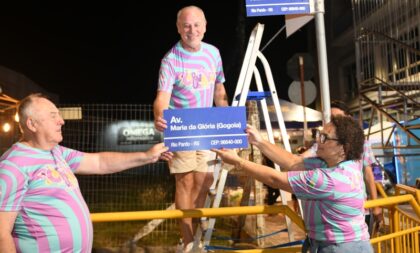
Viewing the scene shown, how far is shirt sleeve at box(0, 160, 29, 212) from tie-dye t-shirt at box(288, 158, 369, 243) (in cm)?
130

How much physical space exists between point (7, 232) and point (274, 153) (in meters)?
1.43

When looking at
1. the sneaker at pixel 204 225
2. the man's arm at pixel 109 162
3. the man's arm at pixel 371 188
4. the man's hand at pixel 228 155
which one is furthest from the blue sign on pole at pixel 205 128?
the man's arm at pixel 371 188

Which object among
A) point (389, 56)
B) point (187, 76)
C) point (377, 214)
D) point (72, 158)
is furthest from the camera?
point (389, 56)

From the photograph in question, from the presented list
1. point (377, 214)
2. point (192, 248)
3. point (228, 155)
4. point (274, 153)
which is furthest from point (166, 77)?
point (377, 214)

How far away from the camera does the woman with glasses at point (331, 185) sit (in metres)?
2.23

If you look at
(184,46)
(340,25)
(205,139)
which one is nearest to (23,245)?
(205,139)

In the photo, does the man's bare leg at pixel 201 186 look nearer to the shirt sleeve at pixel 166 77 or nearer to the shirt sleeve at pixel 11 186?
the shirt sleeve at pixel 166 77

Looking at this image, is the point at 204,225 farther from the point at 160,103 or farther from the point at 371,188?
the point at 371,188

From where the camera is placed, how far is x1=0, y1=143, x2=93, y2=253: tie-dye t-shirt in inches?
70.0

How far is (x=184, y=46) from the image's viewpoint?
8.86 feet

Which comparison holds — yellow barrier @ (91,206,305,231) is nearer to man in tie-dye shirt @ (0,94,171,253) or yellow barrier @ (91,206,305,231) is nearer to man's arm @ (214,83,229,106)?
man in tie-dye shirt @ (0,94,171,253)

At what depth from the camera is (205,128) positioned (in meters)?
2.17

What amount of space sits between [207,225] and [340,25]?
17.3 meters

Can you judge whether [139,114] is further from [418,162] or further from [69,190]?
[418,162]
